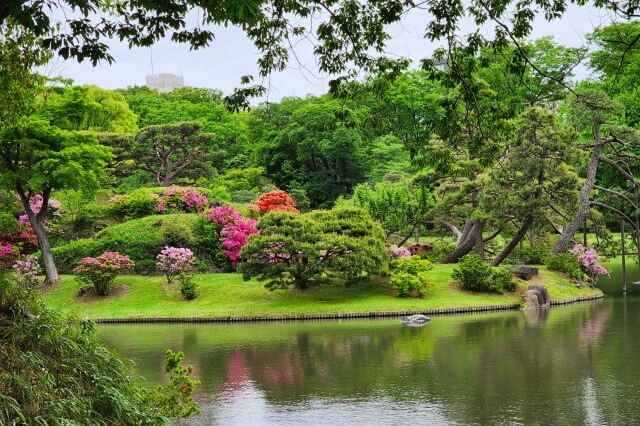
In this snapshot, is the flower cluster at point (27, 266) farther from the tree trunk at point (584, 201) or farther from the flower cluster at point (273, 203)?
the tree trunk at point (584, 201)

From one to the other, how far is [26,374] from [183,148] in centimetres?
3249

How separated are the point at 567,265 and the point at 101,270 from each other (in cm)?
1673

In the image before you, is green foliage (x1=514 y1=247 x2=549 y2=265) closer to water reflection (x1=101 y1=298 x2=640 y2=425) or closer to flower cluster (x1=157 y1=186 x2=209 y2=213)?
water reflection (x1=101 y1=298 x2=640 y2=425)

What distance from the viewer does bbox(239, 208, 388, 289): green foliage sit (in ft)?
77.2

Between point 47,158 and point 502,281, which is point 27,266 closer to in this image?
point 47,158

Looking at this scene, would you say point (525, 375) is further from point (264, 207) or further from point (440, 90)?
point (440, 90)

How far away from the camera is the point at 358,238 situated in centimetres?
Answer: 2405

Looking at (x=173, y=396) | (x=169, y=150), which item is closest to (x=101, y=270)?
(x=169, y=150)

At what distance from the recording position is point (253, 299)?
24.3 metres

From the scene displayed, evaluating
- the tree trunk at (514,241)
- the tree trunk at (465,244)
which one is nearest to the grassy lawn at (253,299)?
the tree trunk at (514,241)

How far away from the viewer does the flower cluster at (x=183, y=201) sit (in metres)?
30.8

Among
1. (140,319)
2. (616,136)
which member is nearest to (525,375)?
(140,319)

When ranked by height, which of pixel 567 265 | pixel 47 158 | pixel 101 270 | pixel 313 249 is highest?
pixel 47 158

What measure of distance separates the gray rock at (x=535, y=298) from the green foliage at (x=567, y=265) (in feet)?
10.6
